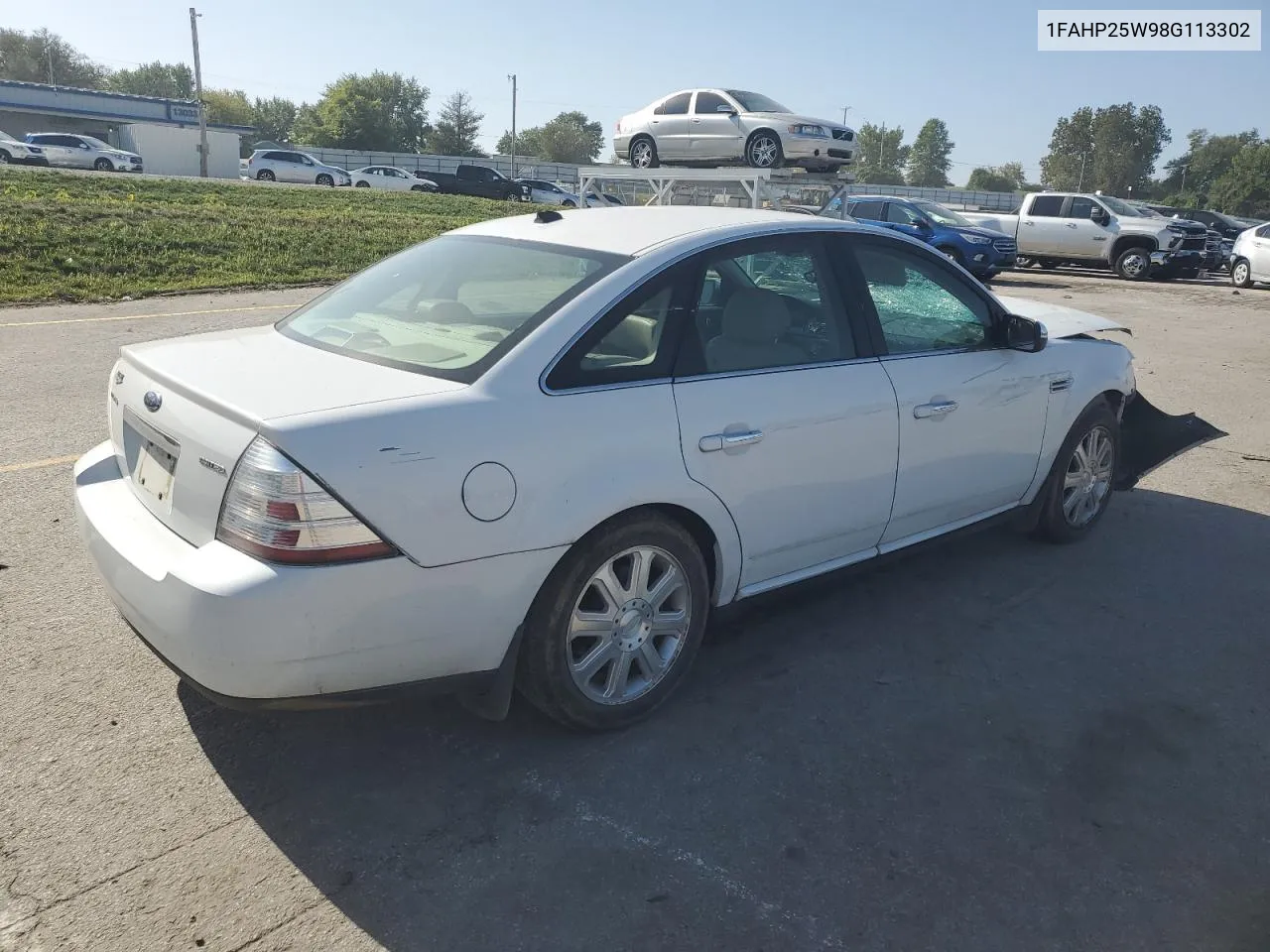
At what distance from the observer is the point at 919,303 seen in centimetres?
435

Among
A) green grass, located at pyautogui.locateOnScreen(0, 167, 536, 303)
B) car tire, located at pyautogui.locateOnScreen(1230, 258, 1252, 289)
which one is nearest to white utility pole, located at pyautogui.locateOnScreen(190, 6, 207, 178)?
green grass, located at pyautogui.locateOnScreen(0, 167, 536, 303)

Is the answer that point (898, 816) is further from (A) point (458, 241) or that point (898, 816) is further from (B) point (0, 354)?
(B) point (0, 354)

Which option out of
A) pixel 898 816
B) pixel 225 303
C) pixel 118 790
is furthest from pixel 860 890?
pixel 225 303

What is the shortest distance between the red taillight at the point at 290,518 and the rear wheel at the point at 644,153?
46.6 ft

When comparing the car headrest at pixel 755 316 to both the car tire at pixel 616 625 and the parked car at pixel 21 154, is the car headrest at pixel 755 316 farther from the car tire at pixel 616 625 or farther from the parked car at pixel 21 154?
the parked car at pixel 21 154

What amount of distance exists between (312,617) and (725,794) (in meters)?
1.30

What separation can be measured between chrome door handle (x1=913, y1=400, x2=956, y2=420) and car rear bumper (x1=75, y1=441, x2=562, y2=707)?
1796 mm

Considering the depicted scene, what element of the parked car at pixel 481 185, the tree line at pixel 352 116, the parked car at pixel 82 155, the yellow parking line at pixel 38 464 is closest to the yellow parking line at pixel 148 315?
the yellow parking line at pixel 38 464

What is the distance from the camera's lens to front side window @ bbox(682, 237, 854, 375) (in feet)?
11.7

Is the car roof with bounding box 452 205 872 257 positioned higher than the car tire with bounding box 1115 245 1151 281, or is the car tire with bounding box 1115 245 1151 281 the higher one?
the car roof with bounding box 452 205 872 257

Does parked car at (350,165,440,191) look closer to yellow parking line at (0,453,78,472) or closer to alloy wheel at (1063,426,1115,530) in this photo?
yellow parking line at (0,453,78,472)

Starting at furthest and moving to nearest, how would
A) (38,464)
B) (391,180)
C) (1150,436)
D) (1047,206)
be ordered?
(391,180) < (1047,206) < (1150,436) < (38,464)

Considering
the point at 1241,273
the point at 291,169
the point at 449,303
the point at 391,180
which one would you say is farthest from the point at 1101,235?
the point at 291,169

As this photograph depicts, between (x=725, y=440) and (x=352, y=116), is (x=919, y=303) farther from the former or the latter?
(x=352, y=116)
